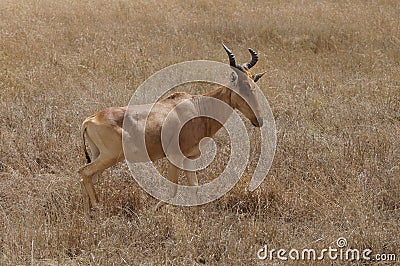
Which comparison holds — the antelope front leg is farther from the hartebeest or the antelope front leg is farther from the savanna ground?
the savanna ground

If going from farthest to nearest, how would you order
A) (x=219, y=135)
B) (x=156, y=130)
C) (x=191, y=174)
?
(x=219, y=135)
(x=191, y=174)
(x=156, y=130)

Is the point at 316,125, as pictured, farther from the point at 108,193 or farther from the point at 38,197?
the point at 38,197

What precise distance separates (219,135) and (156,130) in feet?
7.16

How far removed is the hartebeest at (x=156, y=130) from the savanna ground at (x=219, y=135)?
1.34 feet

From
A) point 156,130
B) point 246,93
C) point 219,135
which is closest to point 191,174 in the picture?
point 156,130

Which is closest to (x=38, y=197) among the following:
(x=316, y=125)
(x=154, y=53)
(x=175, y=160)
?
(x=175, y=160)

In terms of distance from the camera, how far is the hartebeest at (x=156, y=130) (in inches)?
220

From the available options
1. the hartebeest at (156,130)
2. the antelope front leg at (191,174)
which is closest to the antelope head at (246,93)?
the hartebeest at (156,130)

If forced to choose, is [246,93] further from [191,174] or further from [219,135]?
[219,135]

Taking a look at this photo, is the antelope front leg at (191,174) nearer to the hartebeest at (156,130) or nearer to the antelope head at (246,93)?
the hartebeest at (156,130)

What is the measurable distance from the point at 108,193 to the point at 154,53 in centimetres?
571

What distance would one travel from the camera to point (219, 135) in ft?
25.7

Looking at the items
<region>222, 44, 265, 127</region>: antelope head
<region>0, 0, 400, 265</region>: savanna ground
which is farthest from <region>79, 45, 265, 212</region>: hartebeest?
<region>0, 0, 400, 265</region>: savanna ground

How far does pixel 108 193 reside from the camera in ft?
19.7
